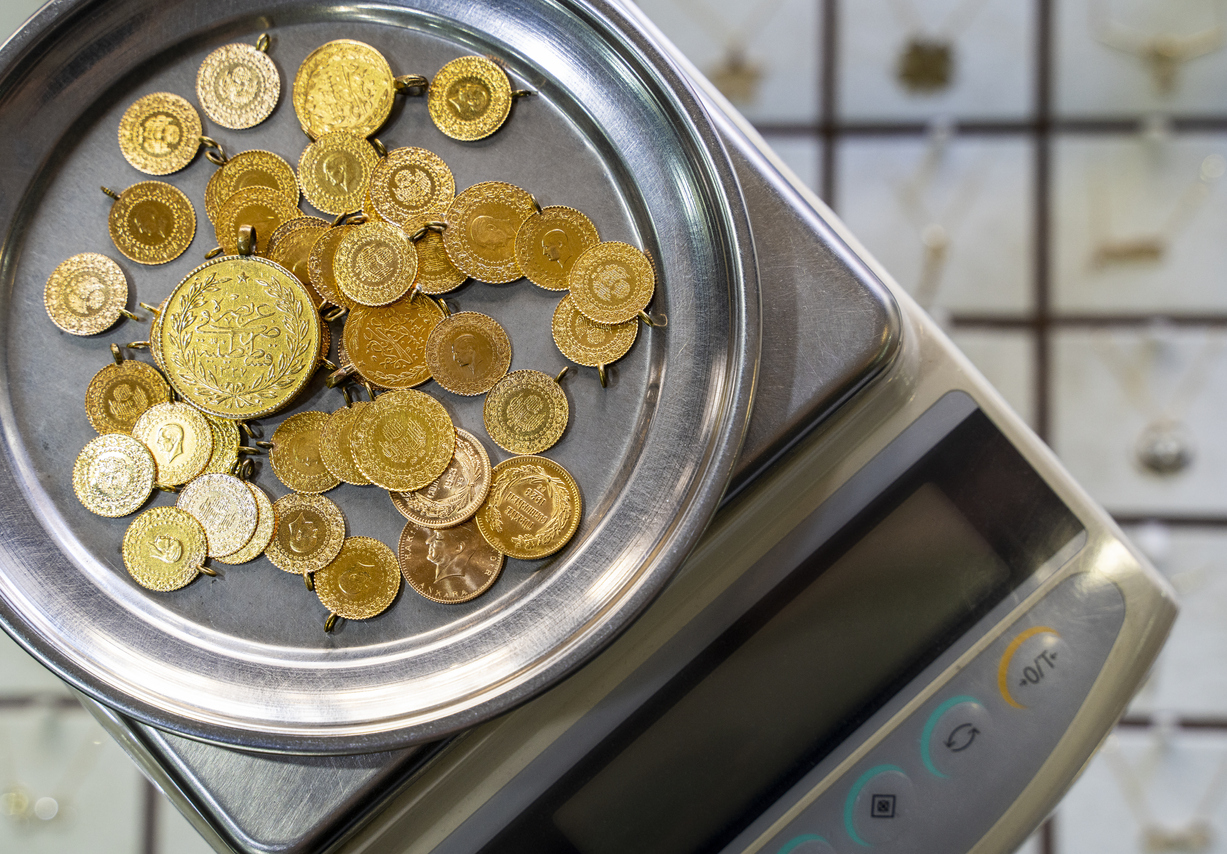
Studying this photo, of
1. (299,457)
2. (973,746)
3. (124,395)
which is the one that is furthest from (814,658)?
(124,395)

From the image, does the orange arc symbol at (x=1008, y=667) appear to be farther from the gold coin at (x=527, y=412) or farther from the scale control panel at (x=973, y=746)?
the gold coin at (x=527, y=412)

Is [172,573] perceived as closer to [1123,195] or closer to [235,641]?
[235,641]

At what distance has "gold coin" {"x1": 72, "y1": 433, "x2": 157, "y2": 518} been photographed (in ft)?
1.64

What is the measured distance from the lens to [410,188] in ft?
1.67

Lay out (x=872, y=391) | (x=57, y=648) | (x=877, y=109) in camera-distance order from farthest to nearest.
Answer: (x=877, y=109) < (x=872, y=391) < (x=57, y=648)

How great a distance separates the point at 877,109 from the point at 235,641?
0.92m

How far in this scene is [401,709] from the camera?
44 centimetres

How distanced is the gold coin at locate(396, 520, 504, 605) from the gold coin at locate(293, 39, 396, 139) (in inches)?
9.6

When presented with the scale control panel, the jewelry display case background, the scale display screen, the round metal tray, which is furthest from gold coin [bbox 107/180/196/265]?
the jewelry display case background

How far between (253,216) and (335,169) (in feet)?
0.18

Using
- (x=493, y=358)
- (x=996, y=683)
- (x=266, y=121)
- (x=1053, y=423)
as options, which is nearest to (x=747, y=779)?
(x=996, y=683)

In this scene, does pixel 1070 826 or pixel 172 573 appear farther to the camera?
pixel 1070 826

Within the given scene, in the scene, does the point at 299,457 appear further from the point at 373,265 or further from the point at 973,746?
the point at 973,746

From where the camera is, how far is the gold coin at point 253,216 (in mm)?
503
